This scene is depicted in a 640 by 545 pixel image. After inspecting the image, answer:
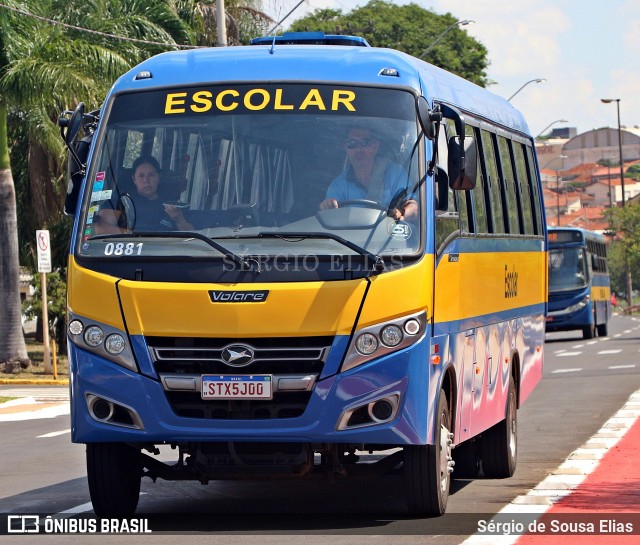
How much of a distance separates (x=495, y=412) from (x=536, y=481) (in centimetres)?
65

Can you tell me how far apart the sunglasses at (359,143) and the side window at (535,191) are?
230 inches

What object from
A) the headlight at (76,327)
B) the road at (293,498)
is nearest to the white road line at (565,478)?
the road at (293,498)

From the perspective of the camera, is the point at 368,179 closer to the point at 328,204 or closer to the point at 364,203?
the point at 364,203

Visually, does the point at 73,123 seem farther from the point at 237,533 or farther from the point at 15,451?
the point at 15,451

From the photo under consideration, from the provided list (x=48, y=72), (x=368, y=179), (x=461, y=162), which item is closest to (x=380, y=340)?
(x=368, y=179)

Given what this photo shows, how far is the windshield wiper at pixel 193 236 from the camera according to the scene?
9195 millimetres

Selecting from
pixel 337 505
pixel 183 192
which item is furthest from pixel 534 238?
pixel 183 192

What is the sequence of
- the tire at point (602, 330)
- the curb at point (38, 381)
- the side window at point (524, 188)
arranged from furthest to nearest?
the tire at point (602, 330) < the curb at point (38, 381) < the side window at point (524, 188)

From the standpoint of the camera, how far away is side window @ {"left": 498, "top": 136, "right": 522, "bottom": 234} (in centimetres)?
1345

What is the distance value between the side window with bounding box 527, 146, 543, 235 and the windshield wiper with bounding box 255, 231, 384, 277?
6353mm

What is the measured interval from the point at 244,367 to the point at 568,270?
123 feet

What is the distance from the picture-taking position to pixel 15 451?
16406 millimetres

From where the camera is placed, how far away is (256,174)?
9617 millimetres

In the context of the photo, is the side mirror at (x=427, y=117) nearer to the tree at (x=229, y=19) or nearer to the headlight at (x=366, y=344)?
the headlight at (x=366, y=344)
